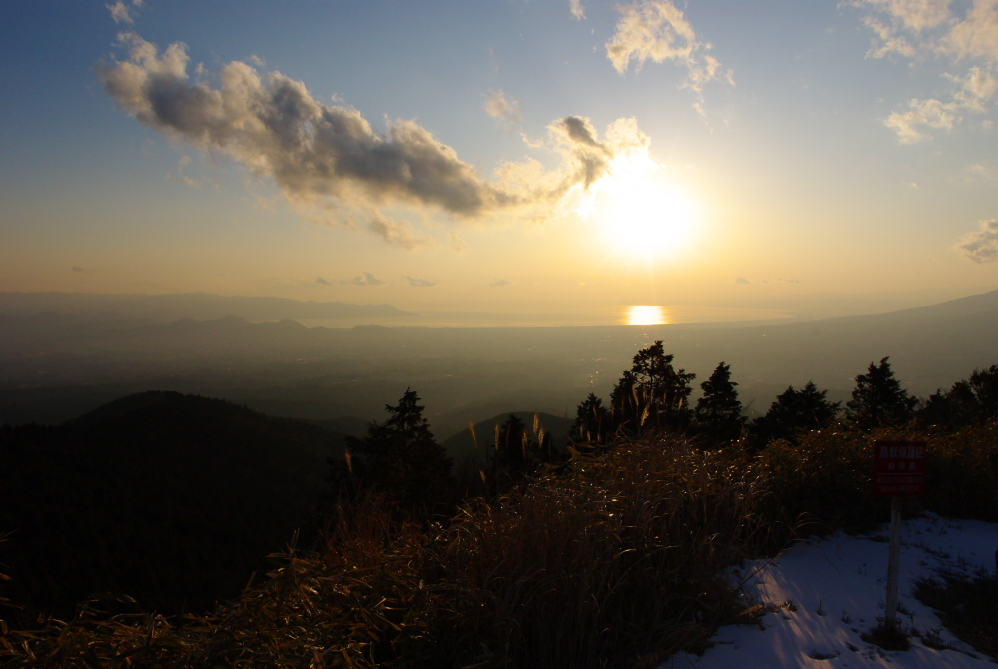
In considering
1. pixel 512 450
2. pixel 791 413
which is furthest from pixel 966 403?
pixel 512 450

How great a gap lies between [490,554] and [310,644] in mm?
1197

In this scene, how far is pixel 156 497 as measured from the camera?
193ft

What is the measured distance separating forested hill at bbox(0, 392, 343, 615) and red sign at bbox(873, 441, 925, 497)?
35.0m

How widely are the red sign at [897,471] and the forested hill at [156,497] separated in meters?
35.0

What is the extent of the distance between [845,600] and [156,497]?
72.3 metres

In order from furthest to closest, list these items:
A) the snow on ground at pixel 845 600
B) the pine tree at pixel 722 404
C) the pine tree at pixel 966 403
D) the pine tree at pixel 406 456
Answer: the pine tree at pixel 406 456, the pine tree at pixel 722 404, the pine tree at pixel 966 403, the snow on ground at pixel 845 600

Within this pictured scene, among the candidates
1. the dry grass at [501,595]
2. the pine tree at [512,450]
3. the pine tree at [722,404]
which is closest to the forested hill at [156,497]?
the pine tree at [722,404]

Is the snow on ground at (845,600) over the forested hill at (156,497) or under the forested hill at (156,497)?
over

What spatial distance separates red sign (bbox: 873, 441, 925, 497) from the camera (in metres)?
3.05

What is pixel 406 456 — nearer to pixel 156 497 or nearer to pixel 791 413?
pixel 791 413

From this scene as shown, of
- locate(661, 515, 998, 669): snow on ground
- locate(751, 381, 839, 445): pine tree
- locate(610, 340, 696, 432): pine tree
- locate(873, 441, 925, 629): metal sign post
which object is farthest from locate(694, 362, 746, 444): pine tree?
locate(873, 441, 925, 629): metal sign post

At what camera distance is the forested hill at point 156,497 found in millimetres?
41812

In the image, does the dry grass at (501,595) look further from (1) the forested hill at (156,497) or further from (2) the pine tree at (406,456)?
(1) the forested hill at (156,497)

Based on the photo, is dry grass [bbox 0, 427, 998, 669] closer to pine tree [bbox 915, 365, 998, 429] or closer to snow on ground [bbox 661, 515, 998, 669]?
snow on ground [bbox 661, 515, 998, 669]
